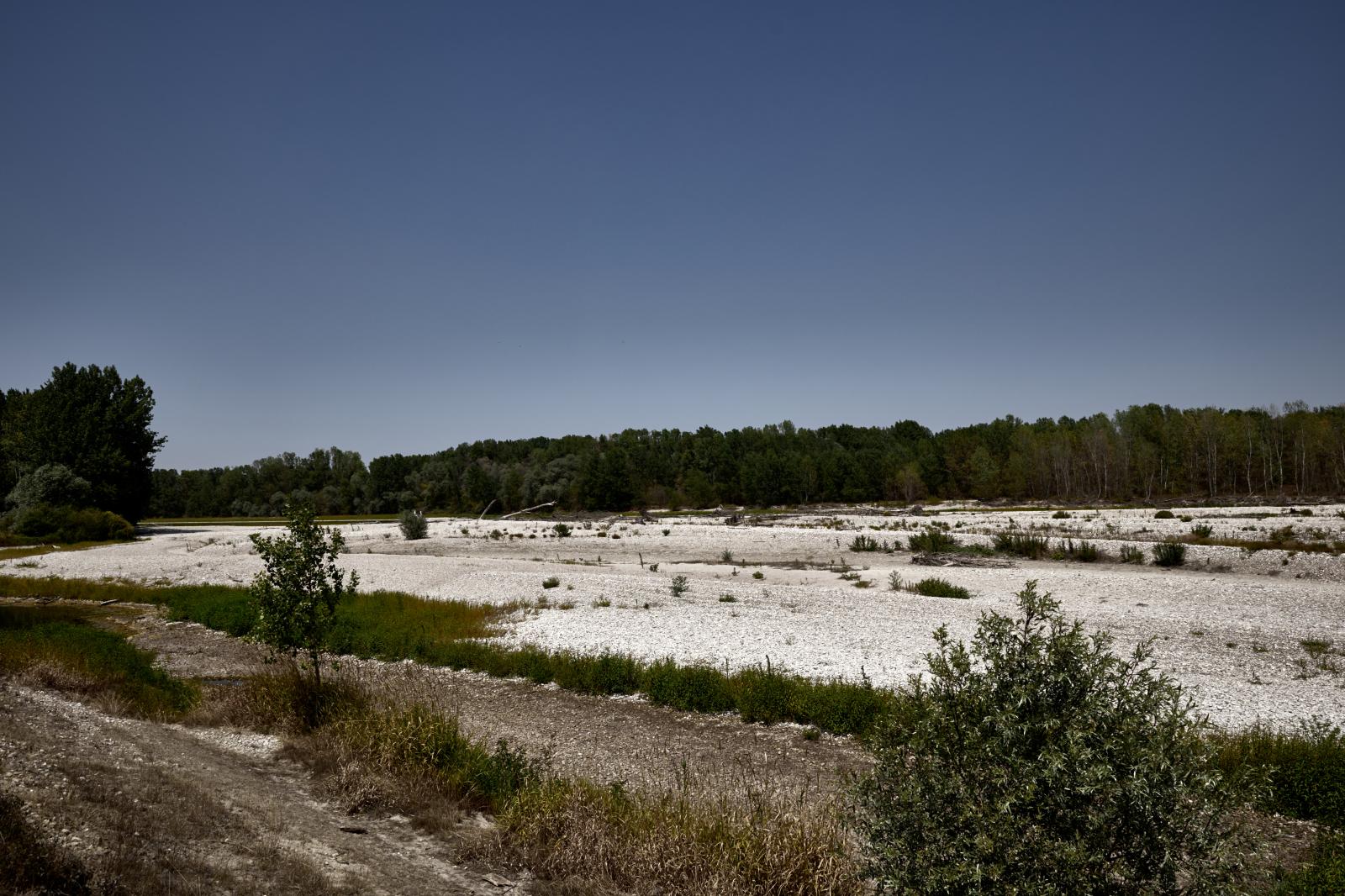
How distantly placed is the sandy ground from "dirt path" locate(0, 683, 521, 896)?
7395mm

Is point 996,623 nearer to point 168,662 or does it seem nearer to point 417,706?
point 417,706

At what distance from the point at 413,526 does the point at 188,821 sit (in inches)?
2356

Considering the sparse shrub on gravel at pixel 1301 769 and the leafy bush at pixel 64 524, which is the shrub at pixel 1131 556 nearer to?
the sparse shrub on gravel at pixel 1301 769

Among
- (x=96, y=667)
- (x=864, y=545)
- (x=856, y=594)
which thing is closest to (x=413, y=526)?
(x=864, y=545)

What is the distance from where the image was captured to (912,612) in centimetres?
2342

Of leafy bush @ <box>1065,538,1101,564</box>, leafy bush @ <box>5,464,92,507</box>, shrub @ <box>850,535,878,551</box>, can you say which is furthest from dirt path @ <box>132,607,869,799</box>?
leafy bush @ <box>5,464,92,507</box>

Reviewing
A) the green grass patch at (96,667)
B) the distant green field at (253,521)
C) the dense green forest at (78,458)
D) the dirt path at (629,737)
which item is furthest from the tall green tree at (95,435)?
the dirt path at (629,737)

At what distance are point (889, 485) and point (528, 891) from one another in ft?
370

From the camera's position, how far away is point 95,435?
231 ft

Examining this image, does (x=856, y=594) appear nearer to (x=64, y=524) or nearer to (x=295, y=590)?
(x=295, y=590)

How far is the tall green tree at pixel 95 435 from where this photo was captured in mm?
68656

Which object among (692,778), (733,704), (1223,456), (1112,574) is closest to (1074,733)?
A: (692,778)

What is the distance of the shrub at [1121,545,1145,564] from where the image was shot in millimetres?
35062

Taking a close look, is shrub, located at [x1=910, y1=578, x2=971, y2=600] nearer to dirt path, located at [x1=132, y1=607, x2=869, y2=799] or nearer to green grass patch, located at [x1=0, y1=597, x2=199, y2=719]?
dirt path, located at [x1=132, y1=607, x2=869, y2=799]
